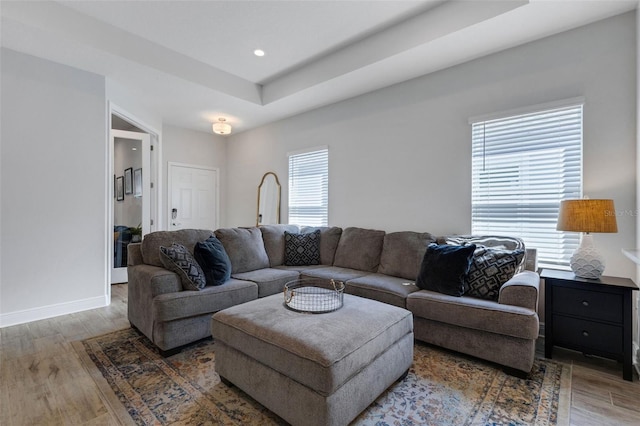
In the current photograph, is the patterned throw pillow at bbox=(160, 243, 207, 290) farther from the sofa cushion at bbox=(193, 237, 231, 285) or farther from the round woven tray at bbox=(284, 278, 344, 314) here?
the round woven tray at bbox=(284, 278, 344, 314)

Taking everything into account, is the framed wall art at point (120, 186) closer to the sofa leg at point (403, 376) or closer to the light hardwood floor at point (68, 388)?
the light hardwood floor at point (68, 388)

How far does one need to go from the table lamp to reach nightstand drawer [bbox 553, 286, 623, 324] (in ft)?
0.53

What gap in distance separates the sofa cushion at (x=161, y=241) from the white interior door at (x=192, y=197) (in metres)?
2.73

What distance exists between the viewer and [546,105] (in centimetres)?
273

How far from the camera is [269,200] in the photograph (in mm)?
5418

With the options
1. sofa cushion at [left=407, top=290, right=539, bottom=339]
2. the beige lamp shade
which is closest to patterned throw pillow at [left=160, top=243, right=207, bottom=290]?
sofa cushion at [left=407, top=290, right=539, bottom=339]

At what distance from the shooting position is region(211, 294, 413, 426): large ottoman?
1441 millimetres

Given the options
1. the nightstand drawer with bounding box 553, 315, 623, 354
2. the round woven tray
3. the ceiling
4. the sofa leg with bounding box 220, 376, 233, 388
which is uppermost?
the ceiling

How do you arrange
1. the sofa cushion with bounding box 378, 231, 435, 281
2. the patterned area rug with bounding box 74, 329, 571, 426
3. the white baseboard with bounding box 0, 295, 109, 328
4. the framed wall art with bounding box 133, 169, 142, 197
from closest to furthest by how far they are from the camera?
the patterned area rug with bounding box 74, 329, 571, 426, the white baseboard with bounding box 0, 295, 109, 328, the sofa cushion with bounding box 378, 231, 435, 281, the framed wall art with bounding box 133, 169, 142, 197

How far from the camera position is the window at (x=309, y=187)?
460 centimetres

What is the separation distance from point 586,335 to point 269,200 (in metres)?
4.44

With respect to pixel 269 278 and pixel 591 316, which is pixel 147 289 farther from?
pixel 591 316

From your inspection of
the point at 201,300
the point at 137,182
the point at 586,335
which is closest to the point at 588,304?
the point at 586,335

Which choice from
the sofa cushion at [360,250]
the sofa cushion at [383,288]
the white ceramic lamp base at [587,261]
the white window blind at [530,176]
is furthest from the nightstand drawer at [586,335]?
the sofa cushion at [360,250]
